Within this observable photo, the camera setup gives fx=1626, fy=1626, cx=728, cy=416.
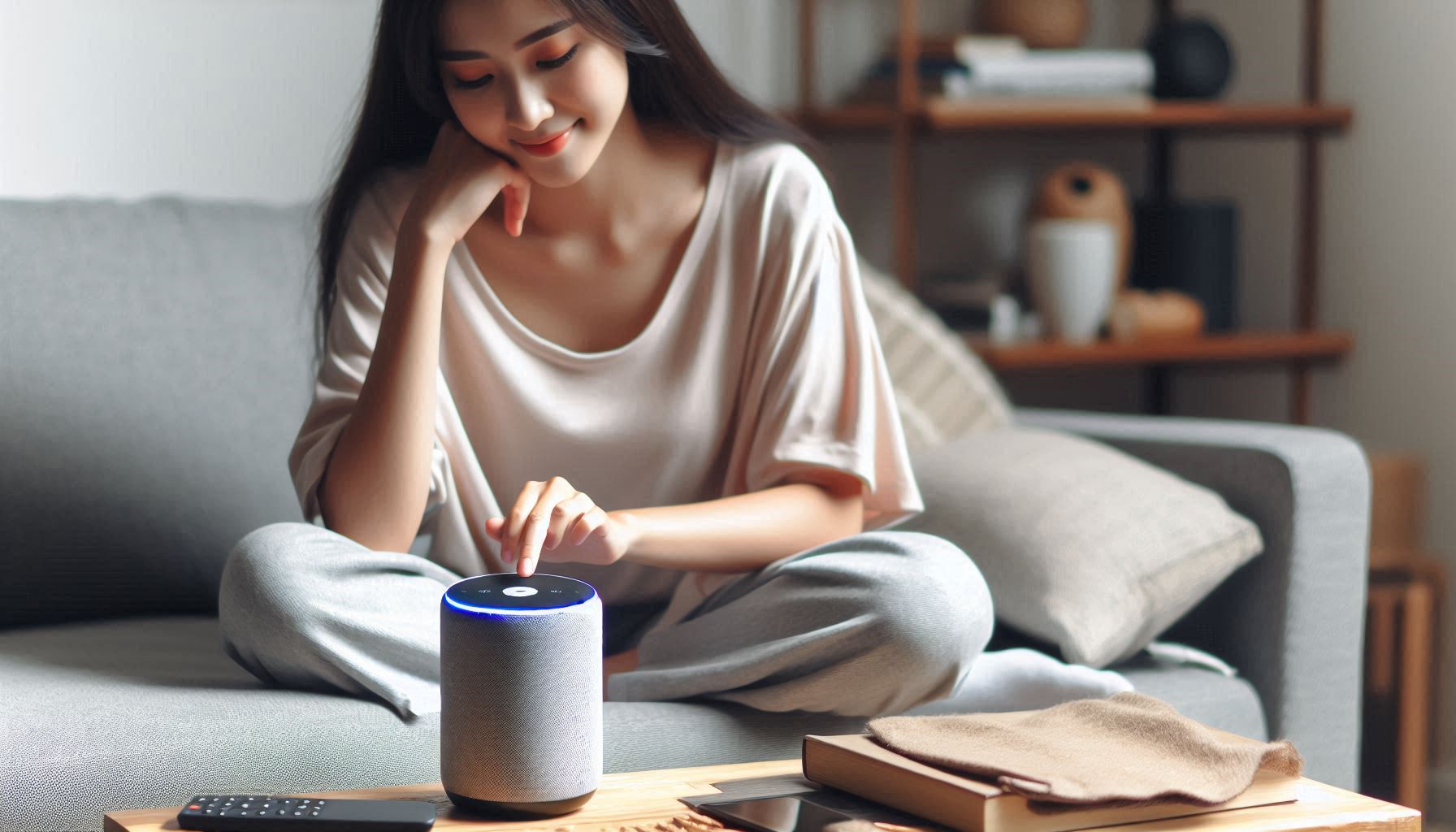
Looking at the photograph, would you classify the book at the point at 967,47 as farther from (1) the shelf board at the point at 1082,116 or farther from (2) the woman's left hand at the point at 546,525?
(2) the woman's left hand at the point at 546,525

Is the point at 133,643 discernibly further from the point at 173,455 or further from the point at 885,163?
the point at 885,163

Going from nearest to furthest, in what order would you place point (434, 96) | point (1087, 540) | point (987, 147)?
point (434, 96), point (1087, 540), point (987, 147)

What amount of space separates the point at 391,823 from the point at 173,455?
91 centimetres

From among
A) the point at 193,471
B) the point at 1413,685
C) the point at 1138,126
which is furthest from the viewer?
the point at 1138,126

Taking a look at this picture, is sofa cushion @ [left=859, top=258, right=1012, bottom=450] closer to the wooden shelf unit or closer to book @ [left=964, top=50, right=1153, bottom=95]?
the wooden shelf unit

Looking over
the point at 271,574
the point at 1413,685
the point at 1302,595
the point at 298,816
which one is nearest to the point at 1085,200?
the point at 1413,685

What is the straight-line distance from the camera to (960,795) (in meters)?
0.82

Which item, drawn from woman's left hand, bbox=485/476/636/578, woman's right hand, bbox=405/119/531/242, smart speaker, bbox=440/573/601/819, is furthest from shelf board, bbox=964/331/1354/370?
smart speaker, bbox=440/573/601/819

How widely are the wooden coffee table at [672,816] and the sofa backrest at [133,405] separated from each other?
2.49 feet

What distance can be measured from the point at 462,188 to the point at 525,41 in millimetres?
138

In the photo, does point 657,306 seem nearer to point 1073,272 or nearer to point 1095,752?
point 1095,752

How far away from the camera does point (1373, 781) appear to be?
7.32 feet

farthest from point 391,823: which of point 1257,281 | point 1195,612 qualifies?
point 1257,281

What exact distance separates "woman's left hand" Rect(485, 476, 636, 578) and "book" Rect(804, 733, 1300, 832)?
0.66 ft
